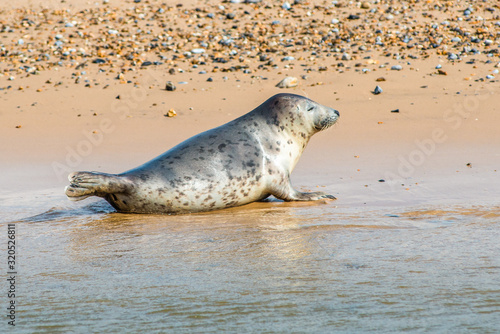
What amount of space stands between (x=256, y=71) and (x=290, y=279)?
19.1 ft

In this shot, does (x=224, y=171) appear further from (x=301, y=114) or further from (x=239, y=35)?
(x=239, y=35)

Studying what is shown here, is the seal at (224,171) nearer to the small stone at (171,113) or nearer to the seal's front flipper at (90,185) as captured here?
the seal's front flipper at (90,185)

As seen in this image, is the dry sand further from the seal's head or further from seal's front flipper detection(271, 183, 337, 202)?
the seal's head

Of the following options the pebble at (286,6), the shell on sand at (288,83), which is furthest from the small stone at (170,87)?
the pebble at (286,6)

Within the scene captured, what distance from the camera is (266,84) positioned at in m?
8.45

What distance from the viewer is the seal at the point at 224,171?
189 inches

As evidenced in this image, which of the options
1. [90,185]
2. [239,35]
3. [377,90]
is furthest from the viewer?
[239,35]

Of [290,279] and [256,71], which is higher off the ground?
[256,71]

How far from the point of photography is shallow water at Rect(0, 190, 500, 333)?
280 cm

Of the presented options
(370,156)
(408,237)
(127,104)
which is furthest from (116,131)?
(408,237)

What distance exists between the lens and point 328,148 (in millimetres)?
6781

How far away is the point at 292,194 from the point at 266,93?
326 centimetres

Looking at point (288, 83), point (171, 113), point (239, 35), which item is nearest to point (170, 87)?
point (171, 113)

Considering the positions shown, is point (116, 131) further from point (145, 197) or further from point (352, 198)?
point (352, 198)
